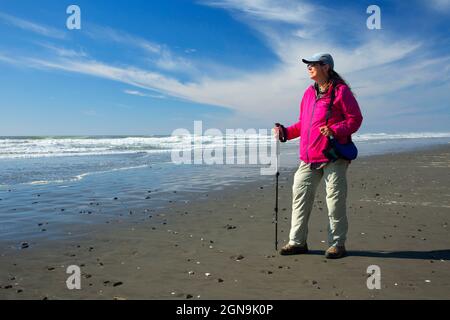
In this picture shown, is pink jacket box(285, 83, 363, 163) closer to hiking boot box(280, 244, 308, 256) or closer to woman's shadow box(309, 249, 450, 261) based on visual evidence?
hiking boot box(280, 244, 308, 256)

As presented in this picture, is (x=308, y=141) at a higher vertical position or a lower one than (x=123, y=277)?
higher

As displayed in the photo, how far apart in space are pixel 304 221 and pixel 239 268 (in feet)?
4.21

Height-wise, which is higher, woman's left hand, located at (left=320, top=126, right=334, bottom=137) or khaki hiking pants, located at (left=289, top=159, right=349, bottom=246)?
woman's left hand, located at (left=320, top=126, right=334, bottom=137)

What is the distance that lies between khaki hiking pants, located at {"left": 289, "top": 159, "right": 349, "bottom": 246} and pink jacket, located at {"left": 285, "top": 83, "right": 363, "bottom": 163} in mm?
204

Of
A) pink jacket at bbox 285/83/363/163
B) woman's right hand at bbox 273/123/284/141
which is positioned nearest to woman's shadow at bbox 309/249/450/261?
pink jacket at bbox 285/83/363/163

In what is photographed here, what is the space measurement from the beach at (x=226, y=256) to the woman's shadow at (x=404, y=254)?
0.05ft

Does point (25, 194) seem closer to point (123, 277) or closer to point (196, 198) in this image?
point (196, 198)

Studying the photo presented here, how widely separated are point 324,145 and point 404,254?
2.07m

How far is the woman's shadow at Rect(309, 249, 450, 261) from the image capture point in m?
5.39

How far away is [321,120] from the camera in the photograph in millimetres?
5289
